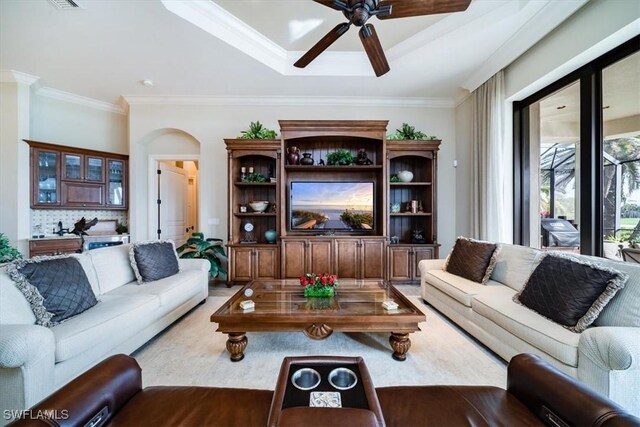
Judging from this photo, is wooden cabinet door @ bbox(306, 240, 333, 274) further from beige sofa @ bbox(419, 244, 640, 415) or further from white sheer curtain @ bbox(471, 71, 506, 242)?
white sheer curtain @ bbox(471, 71, 506, 242)

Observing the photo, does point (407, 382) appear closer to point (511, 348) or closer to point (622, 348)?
point (511, 348)

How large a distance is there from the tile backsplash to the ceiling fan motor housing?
5186 millimetres

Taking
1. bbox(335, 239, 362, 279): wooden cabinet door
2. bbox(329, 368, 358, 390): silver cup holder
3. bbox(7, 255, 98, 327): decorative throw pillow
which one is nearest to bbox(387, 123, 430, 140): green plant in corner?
Answer: bbox(335, 239, 362, 279): wooden cabinet door

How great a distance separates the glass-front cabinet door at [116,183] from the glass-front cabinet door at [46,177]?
0.64m

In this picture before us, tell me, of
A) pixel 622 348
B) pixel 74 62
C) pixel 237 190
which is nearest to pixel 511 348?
pixel 622 348

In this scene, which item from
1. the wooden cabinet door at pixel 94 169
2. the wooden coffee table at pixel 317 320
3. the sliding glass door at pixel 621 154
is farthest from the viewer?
the wooden cabinet door at pixel 94 169

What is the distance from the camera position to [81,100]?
4512 mm

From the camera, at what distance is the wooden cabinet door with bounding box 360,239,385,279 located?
400cm

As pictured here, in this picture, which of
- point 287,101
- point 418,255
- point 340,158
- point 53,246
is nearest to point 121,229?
point 53,246

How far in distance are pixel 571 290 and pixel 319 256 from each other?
284 centimetres

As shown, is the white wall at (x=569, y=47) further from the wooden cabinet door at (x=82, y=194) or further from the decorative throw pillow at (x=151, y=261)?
the wooden cabinet door at (x=82, y=194)

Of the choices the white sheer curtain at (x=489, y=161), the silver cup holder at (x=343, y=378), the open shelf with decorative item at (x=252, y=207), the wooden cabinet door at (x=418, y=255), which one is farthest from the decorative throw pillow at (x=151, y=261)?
the white sheer curtain at (x=489, y=161)

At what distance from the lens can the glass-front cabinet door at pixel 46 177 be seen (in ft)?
13.1

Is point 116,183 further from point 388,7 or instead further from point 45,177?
point 388,7
